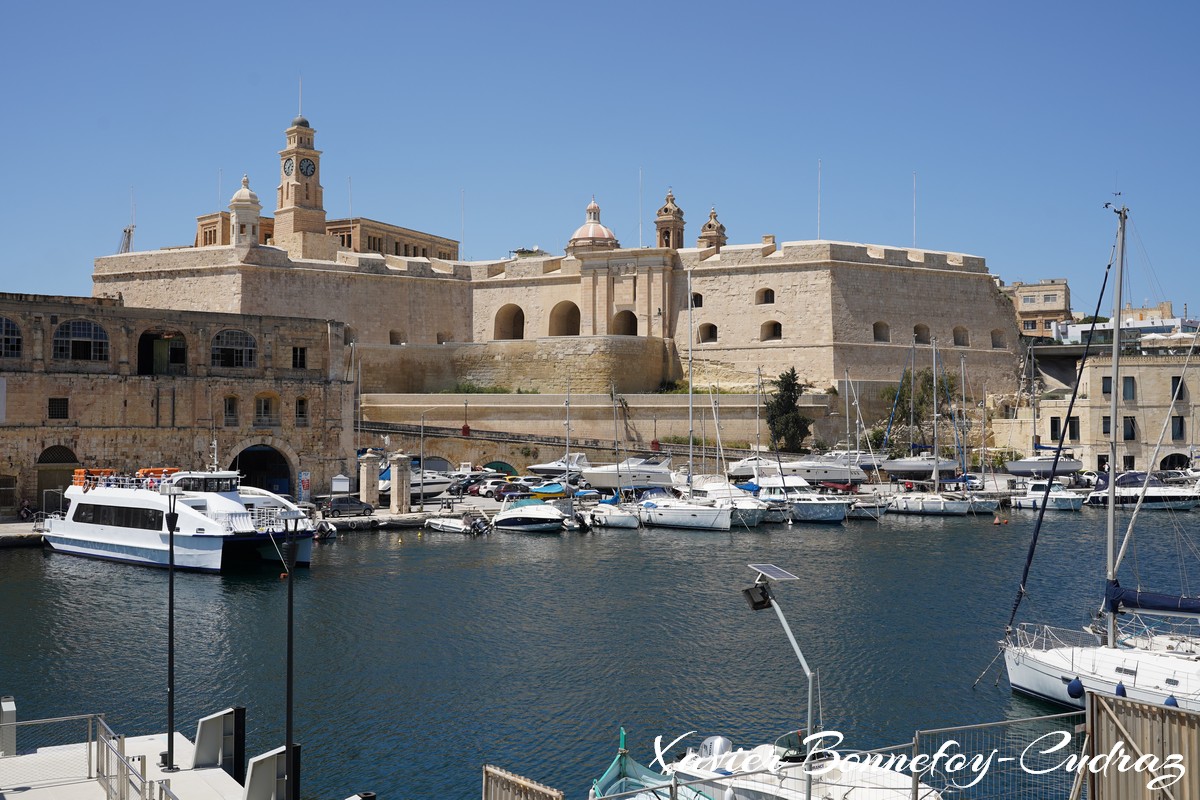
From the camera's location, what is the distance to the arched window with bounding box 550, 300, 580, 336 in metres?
51.0

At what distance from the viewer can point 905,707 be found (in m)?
15.0

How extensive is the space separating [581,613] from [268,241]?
40.8 m

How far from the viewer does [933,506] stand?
115 ft

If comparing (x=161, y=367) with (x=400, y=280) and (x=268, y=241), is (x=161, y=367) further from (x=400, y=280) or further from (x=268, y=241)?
(x=268, y=241)

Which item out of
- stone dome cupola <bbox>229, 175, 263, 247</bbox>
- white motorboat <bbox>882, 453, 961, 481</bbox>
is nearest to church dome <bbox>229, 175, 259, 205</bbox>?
stone dome cupola <bbox>229, 175, 263, 247</bbox>

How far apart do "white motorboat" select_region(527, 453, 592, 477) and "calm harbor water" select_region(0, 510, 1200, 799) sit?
9690 millimetres

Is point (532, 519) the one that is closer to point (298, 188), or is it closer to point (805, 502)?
point (805, 502)

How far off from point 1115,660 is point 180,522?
18294mm

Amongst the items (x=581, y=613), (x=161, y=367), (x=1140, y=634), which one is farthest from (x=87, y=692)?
(x=161, y=367)

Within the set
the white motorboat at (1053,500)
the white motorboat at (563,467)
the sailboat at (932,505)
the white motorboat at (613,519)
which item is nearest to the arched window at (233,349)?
the white motorboat at (613,519)

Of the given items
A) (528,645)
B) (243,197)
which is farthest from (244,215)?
(528,645)

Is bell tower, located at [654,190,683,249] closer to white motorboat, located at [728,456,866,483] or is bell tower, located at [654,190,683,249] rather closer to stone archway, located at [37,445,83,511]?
white motorboat, located at [728,456,866,483]

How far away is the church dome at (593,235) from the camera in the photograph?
52.5 metres

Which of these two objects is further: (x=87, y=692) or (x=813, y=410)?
(x=813, y=410)
